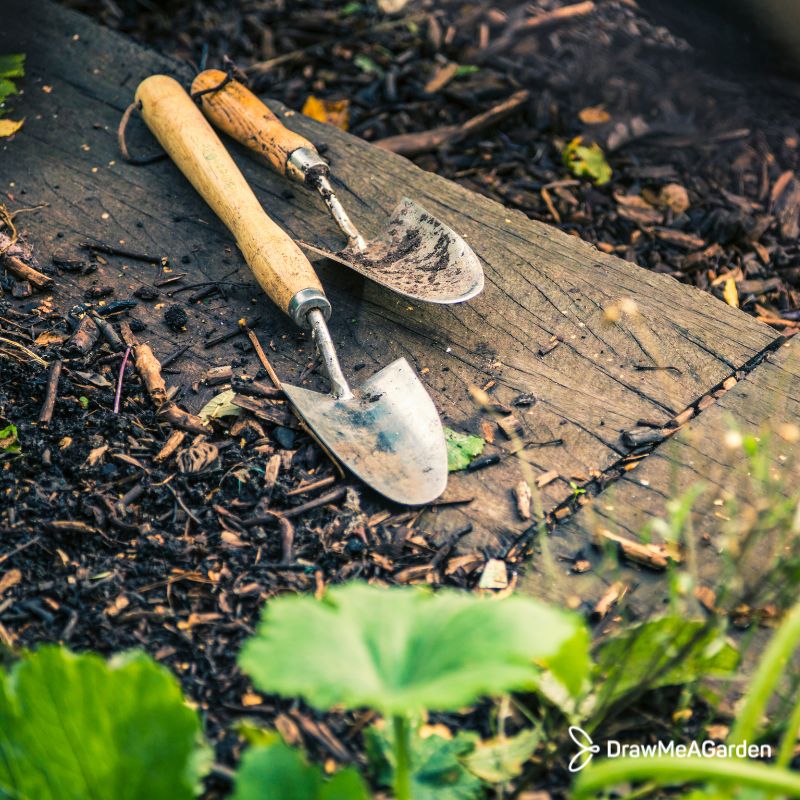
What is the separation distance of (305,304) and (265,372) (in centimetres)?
22

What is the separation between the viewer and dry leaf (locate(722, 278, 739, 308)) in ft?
9.93

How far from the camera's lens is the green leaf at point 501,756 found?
5.15 ft

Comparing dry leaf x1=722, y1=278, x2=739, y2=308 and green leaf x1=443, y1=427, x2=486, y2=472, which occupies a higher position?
dry leaf x1=722, y1=278, x2=739, y2=308

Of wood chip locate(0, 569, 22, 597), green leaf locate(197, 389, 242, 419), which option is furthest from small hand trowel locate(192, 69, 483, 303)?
wood chip locate(0, 569, 22, 597)

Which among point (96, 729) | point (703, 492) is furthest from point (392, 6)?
point (96, 729)

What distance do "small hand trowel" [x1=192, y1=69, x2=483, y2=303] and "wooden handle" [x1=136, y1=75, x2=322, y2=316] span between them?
0.11 meters

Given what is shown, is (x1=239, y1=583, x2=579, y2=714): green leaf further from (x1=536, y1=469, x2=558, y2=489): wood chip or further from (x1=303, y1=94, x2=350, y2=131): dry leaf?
(x1=303, y1=94, x2=350, y2=131): dry leaf

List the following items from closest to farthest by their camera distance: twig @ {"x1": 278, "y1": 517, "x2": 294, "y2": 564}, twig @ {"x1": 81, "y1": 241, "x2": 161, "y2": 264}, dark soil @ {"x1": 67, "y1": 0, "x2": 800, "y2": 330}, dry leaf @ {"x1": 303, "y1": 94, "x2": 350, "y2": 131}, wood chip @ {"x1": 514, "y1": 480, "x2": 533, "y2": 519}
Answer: twig @ {"x1": 278, "y1": 517, "x2": 294, "y2": 564}
wood chip @ {"x1": 514, "y1": 480, "x2": 533, "y2": 519}
twig @ {"x1": 81, "y1": 241, "x2": 161, "y2": 264}
dark soil @ {"x1": 67, "y1": 0, "x2": 800, "y2": 330}
dry leaf @ {"x1": 303, "y1": 94, "x2": 350, "y2": 131}

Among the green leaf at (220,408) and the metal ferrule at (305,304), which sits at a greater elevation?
the metal ferrule at (305,304)

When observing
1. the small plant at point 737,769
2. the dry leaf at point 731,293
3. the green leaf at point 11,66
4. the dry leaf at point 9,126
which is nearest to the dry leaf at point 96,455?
the small plant at point 737,769

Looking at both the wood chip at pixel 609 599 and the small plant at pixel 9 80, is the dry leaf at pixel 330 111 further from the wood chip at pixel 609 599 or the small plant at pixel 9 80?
the wood chip at pixel 609 599

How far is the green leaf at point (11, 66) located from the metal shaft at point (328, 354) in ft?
5.44

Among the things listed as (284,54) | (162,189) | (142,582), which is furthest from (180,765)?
(284,54)

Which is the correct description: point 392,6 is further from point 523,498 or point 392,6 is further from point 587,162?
point 523,498
